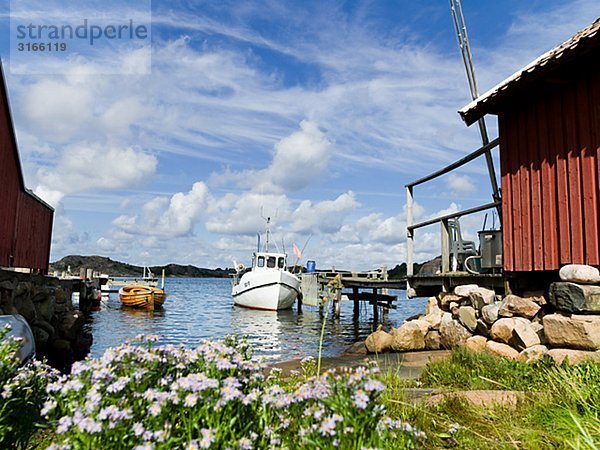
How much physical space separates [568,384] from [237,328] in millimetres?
20153

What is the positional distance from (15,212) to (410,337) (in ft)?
40.8

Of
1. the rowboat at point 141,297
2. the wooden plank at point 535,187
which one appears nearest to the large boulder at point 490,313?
the wooden plank at point 535,187

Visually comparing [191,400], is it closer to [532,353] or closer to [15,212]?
[532,353]

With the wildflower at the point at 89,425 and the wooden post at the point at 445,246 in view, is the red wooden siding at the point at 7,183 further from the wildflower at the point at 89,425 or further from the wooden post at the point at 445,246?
the wildflower at the point at 89,425

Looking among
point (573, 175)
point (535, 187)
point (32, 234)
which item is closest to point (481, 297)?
point (535, 187)

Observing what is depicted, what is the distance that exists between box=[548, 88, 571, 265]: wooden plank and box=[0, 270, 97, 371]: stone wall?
35.2 feet

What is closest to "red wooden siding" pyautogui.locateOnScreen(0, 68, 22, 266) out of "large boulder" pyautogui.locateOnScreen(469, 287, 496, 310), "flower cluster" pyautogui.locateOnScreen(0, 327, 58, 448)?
"large boulder" pyautogui.locateOnScreen(469, 287, 496, 310)

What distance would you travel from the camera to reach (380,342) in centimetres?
1054

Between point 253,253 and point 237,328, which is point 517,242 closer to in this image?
point 237,328

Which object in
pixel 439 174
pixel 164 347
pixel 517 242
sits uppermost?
pixel 439 174

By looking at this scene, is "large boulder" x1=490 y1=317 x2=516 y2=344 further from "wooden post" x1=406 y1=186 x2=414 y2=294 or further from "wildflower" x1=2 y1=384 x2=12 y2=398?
"wildflower" x1=2 y1=384 x2=12 y2=398

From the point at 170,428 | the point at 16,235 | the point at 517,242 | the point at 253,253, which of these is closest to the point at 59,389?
the point at 170,428

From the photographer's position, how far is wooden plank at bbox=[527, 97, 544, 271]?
820 cm

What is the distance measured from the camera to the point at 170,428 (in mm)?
2488
